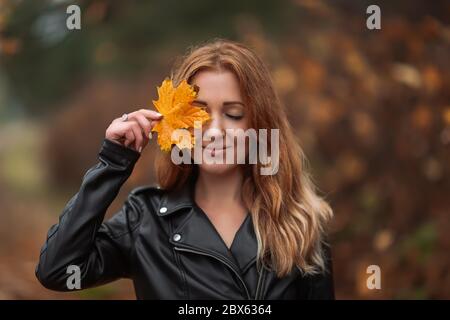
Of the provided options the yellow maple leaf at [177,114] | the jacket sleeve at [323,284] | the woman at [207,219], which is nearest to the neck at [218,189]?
the woman at [207,219]

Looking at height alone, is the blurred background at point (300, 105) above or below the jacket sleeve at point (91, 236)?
above

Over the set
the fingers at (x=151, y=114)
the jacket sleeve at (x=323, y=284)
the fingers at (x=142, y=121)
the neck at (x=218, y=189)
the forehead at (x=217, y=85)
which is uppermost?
the forehead at (x=217, y=85)

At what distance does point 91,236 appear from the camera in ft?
7.41

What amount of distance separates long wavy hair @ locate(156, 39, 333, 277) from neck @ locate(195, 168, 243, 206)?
0.05 metres

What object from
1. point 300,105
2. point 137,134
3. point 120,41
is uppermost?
point 120,41

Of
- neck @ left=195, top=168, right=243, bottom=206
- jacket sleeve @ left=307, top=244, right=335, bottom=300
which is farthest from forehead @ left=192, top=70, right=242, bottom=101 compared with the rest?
jacket sleeve @ left=307, top=244, right=335, bottom=300

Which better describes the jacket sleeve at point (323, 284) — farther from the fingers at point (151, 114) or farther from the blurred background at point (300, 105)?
the blurred background at point (300, 105)

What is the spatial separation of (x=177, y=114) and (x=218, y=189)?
0.37 metres

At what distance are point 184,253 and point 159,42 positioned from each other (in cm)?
439

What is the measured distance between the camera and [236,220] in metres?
2.53

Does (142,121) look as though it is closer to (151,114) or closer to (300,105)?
(151,114)

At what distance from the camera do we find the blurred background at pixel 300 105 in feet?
17.1

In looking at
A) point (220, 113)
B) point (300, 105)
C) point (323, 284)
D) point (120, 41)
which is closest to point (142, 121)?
point (220, 113)

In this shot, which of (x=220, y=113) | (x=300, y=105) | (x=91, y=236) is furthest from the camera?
(x=300, y=105)
